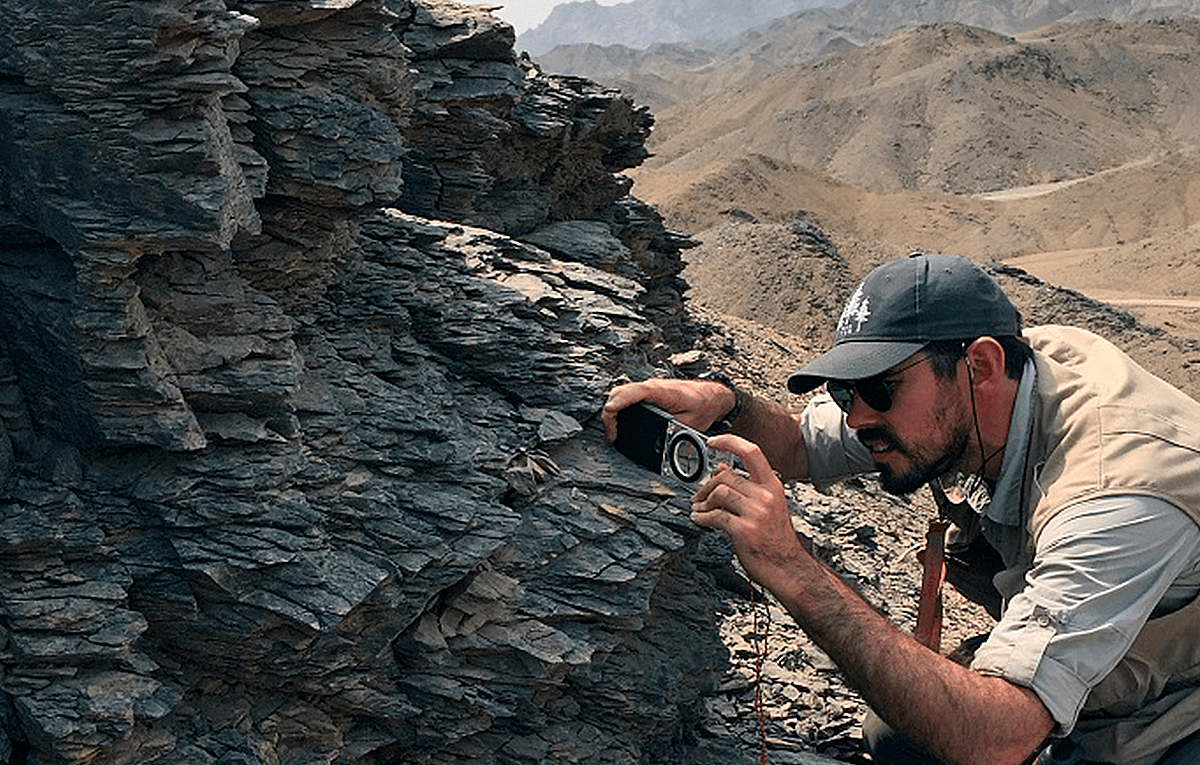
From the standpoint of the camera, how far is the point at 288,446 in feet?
20.5

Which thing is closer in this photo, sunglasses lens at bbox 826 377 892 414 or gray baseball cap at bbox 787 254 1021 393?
gray baseball cap at bbox 787 254 1021 393

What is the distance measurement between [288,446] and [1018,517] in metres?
4.21

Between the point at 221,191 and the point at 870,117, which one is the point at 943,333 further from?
the point at 870,117

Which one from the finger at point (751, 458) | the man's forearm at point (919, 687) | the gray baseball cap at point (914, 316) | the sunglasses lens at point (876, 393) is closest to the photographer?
the man's forearm at point (919, 687)

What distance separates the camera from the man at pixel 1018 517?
4633 millimetres

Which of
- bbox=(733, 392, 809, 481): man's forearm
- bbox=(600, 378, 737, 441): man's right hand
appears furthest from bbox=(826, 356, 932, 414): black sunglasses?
bbox=(733, 392, 809, 481): man's forearm

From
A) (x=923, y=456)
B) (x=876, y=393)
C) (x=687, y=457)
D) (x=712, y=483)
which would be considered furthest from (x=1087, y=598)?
(x=687, y=457)

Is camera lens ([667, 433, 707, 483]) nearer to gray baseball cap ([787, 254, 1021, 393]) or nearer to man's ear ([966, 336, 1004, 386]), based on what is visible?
gray baseball cap ([787, 254, 1021, 393])

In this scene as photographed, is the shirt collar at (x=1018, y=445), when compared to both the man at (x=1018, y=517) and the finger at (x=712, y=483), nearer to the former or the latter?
the man at (x=1018, y=517)

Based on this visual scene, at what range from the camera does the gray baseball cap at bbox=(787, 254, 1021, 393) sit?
534 centimetres

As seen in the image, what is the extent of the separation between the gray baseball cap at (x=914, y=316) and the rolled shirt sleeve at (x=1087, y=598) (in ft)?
3.61

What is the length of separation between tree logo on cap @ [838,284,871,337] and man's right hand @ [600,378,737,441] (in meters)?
1.29

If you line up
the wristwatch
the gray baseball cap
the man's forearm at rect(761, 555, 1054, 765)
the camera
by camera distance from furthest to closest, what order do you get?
1. the wristwatch
2. the camera
3. the gray baseball cap
4. the man's forearm at rect(761, 555, 1054, 765)

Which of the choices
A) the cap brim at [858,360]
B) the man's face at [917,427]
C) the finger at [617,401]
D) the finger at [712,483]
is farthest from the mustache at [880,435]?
the finger at [617,401]
